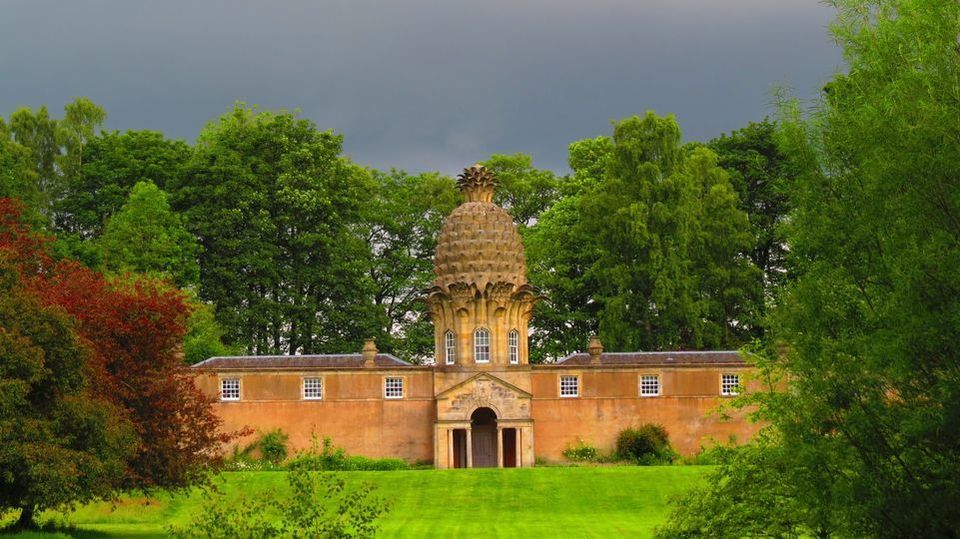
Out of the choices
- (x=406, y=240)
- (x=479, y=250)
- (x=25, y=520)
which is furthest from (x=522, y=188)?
(x=25, y=520)

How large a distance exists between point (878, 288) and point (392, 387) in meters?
33.0

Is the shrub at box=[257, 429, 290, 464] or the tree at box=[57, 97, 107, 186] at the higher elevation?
the tree at box=[57, 97, 107, 186]

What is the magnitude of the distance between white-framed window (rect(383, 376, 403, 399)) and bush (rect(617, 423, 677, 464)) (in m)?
8.59

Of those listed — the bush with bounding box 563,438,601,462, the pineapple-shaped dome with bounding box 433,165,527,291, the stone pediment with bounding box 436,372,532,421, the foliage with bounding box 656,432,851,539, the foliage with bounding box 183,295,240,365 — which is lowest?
the bush with bounding box 563,438,601,462

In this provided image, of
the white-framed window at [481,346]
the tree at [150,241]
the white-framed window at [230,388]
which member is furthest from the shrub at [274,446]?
the tree at [150,241]

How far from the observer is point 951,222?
21266 mm

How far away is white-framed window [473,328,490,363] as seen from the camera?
53375 mm

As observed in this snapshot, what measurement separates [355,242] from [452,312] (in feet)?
51.2

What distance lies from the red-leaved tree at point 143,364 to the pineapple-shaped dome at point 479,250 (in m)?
20.4

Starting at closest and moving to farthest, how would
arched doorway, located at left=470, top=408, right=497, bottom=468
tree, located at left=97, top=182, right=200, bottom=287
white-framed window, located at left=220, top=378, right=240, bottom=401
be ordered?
1. white-framed window, located at left=220, top=378, right=240, bottom=401
2. arched doorway, located at left=470, top=408, right=497, bottom=468
3. tree, located at left=97, top=182, right=200, bottom=287

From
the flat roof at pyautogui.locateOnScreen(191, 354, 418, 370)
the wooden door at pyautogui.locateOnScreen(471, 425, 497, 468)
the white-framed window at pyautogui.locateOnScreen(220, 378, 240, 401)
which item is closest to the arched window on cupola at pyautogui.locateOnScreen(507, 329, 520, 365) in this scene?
the wooden door at pyautogui.locateOnScreen(471, 425, 497, 468)

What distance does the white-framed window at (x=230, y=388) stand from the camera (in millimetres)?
53031

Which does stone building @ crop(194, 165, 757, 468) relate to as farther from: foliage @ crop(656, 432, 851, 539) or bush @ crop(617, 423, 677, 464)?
foliage @ crop(656, 432, 851, 539)

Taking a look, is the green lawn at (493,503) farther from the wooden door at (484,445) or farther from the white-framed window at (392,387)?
the wooden door at (484,445)
